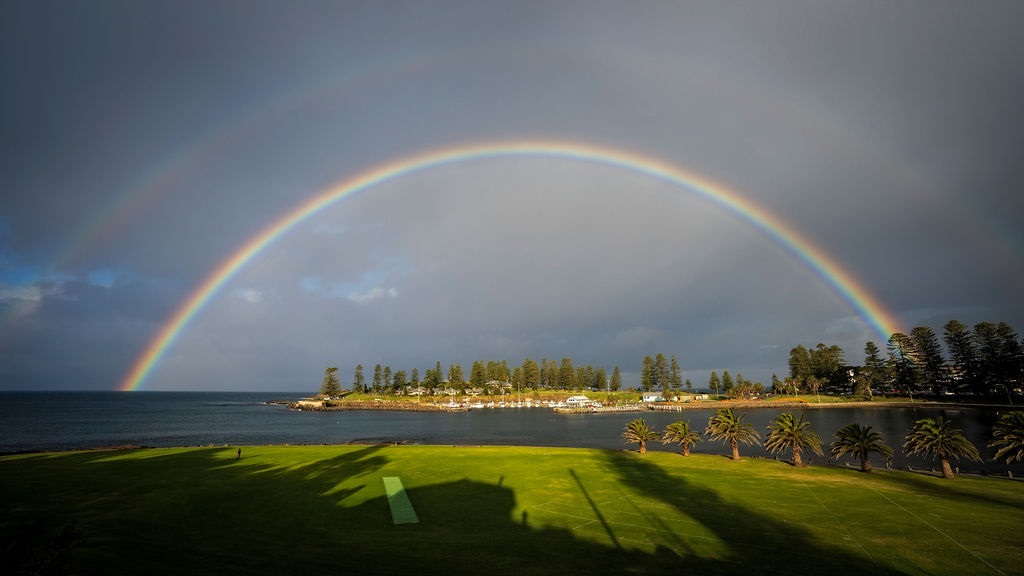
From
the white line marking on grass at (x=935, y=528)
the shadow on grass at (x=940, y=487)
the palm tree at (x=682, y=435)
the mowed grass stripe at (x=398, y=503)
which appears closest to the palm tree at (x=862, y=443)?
the shadow on grass at (x=940, y=487)

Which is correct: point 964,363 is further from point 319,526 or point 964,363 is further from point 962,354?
point 319,526

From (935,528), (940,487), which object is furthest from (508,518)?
(940,487)

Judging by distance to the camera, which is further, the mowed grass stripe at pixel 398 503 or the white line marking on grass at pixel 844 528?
the mowed grass stripe at pixel 398 503

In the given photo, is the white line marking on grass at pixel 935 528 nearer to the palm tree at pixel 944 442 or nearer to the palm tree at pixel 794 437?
the palm tree at pixel 944 442

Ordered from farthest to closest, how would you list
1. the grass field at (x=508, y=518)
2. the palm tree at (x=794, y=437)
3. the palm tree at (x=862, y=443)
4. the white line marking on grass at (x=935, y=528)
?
the palm tree at (x=794, y=437) → the palm tree at (x=862, y=443) → the white line marking on grass at (x=935, y=528) → the grass field at (x=508, y=518)

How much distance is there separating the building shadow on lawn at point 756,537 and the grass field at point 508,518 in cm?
14

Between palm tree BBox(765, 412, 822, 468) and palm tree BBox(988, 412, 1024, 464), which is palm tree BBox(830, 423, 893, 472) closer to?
palm tree BBox(765, 412, 822, 468)

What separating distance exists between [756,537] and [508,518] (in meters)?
14.7

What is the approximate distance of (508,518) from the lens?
32.1 meters

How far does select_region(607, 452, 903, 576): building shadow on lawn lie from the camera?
22844mm

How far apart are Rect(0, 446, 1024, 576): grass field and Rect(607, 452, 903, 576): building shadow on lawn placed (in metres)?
0.14

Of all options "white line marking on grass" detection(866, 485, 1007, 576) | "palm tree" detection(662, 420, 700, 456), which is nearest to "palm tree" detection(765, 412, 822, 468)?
"palm tree" detection(662, 420, 700, 456)

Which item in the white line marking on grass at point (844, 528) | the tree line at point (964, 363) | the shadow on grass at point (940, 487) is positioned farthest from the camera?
the tree line at point (964, 363)

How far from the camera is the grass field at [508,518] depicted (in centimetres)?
2267
